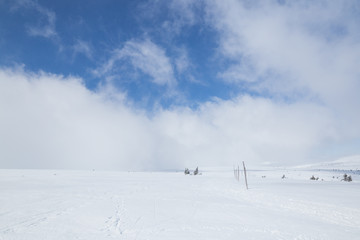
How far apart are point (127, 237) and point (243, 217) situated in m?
5.76

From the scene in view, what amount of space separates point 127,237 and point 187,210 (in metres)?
5.13

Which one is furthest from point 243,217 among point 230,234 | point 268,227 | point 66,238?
point 66,238

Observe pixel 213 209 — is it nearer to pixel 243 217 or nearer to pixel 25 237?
pixel 243 217

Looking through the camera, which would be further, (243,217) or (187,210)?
(187,210)

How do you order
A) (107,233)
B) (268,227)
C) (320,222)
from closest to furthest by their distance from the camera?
(107,233) → (268,227) → (320,222)

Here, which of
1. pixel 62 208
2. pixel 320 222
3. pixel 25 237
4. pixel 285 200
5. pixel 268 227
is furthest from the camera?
pixel 285 200

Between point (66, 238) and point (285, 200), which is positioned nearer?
point (66, 238)

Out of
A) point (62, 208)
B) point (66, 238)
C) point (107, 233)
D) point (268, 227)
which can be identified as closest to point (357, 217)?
point (268, 227)

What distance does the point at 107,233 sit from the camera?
24.2 feet

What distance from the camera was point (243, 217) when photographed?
996 centimetres

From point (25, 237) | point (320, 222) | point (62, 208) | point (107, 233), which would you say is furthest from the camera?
point (62, 208)

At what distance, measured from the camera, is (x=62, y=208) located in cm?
1124

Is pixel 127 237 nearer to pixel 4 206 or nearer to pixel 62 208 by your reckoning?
pixel 62 208

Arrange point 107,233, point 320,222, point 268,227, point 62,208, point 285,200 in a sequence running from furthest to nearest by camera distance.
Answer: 1. point 285,200
2. point 62,208
3. point 320,222
4. point 268,227
5. point 107,233
